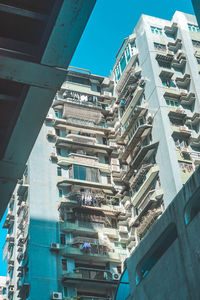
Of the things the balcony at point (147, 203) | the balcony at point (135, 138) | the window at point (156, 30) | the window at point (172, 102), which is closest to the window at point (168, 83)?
the window at point (172, 102)

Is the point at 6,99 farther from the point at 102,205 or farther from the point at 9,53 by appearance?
the point at 102,205

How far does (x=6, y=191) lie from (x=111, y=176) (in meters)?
32.4

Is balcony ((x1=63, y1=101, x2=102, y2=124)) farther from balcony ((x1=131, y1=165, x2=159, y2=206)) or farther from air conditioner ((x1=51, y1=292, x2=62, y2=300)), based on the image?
air conditioner ((x1=51, y1=292, x2=62, y2=300))

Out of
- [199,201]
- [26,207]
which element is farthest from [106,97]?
[199,201]

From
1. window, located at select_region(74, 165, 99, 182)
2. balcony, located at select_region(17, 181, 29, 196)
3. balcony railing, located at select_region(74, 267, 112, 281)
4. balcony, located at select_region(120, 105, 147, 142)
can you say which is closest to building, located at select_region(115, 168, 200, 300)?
balcony railing, located at select_region(74, 267, 112, 281)

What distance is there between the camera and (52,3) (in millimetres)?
6258

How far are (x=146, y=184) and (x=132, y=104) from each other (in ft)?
25.9

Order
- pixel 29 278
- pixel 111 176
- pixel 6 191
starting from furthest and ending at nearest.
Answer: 1. pixel 111 176
2. pixel 29 278
3. pixel 6 191

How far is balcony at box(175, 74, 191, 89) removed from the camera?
39.4 metres

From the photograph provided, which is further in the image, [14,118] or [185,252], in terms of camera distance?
[185,252]

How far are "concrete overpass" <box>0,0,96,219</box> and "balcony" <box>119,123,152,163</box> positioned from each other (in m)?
30.4

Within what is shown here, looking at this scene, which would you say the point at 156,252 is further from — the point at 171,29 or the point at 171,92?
the point at 171,29

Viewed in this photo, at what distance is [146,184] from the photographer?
35.7m

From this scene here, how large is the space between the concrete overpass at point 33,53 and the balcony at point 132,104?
109 feet
